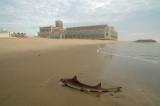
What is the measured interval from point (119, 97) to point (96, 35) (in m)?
67.3

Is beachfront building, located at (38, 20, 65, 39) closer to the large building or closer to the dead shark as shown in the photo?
the large building

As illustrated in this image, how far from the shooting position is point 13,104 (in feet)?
5.91

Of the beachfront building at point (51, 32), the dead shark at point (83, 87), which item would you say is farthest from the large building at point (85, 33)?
the dead shark at point (83, 87)

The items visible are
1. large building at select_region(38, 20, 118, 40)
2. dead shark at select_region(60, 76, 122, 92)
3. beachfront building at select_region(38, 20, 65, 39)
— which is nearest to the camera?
dead shark at select_region(60, 76, 122, 92)

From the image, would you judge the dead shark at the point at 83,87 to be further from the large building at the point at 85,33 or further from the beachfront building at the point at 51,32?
the beachfront building at the point at 51,32

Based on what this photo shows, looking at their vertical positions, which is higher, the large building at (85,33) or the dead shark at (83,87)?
the large building at (85,33)

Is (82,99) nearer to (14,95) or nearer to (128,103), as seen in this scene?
(128,103)

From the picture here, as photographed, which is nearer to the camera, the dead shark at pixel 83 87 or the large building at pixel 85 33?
the dead shark at pixel 83 87

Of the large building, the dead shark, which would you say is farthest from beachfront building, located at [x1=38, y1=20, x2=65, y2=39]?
the dead shark

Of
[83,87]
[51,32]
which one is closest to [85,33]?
[51,32]

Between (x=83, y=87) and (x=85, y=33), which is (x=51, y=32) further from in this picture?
(x=83, y=87)

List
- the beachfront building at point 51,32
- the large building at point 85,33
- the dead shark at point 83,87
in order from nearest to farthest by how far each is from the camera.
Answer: the dead shark at point 83,87 < the large building at point 85,33 < the beachfront building at point 51,32

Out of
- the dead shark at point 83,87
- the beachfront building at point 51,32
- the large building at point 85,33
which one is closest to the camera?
the dead shark at point 83,87

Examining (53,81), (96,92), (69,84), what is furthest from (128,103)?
(53,81)
